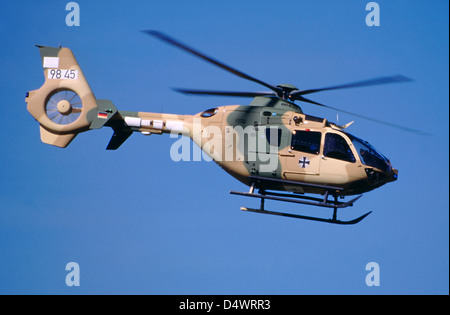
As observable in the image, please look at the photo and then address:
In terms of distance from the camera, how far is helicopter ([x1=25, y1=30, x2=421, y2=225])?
16109 mm

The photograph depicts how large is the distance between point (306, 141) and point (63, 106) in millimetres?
5557

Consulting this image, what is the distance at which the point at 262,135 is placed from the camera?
16.5 meters

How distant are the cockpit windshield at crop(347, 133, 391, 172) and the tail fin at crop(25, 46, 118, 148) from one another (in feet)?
17.5

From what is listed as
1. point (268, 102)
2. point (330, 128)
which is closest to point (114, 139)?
point (268, 102)

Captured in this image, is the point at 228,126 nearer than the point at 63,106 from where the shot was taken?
Yes

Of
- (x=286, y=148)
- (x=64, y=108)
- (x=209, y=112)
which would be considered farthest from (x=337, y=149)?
(x=64, y=108)

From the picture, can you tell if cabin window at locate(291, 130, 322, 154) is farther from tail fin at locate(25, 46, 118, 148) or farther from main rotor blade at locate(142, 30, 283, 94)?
tail fin at locate(25, 46, 118, 148)

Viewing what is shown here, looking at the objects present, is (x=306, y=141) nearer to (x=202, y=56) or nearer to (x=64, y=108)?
(x=202, y=56)

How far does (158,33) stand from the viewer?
577 inches

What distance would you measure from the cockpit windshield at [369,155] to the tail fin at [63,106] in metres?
5.35

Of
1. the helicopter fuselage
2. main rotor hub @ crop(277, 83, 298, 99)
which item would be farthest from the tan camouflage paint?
main rotor hub @ crop(277, 83, 298, 99)

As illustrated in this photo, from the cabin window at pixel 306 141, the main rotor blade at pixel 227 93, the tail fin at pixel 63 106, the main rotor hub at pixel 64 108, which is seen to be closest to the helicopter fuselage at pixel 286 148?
the cabin window at pixel 306 141
